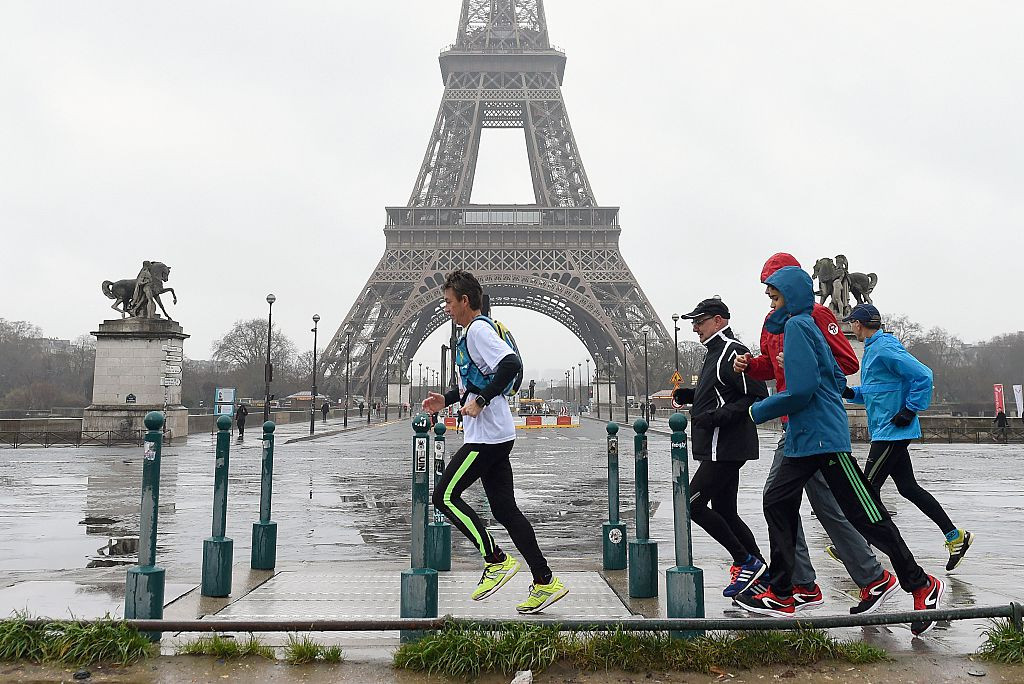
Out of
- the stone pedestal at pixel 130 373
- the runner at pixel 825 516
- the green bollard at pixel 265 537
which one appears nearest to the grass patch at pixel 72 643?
the green bollard at pixel 265 537

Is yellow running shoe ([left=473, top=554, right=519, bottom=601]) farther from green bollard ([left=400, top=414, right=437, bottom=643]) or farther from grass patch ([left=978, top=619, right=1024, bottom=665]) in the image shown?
grass patch ([left=978, top=619, right=1024, bottom=665])

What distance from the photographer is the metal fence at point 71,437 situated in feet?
84.4

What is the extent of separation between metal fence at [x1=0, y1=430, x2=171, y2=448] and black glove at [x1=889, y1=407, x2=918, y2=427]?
23.4m

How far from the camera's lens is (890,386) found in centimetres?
614

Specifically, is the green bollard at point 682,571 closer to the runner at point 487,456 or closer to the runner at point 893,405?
the runner at point 487,456

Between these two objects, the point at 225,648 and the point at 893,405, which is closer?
the point at 225,648

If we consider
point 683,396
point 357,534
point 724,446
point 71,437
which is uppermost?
point 683,396

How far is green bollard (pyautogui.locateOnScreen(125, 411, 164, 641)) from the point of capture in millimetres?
4297

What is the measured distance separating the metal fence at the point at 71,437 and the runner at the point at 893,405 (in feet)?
76.1

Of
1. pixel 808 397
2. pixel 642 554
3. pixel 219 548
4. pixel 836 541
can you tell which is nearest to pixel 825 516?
pixel 836 541

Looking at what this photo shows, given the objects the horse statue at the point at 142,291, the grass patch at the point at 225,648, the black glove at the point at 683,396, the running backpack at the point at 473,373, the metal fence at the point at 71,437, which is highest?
the horse statue at the point at 142,291

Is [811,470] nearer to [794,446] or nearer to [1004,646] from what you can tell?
[794,446]

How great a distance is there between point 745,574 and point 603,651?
5.28 feet

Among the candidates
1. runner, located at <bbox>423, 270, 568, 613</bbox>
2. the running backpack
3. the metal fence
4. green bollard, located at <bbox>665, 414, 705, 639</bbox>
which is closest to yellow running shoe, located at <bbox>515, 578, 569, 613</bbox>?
runner, located at <bbox>423, 270, 568, 613</bbox>
